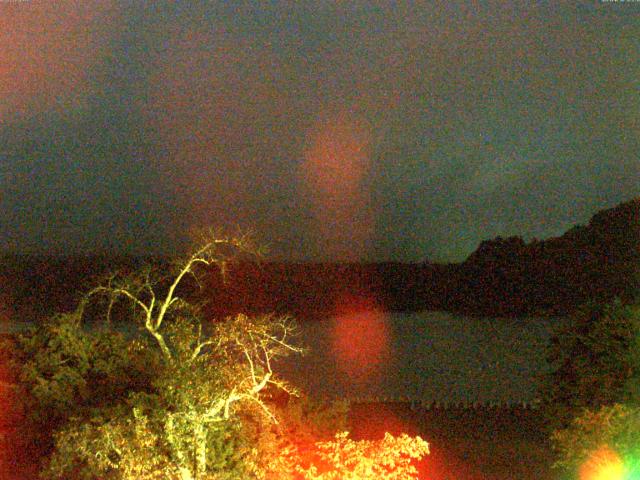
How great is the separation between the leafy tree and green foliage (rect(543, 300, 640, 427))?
3659mm

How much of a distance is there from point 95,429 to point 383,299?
1898 centimetres

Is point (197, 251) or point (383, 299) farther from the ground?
point (383, 299)

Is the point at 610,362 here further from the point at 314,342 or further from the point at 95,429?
the point at 314,342

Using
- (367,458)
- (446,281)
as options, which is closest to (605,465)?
(367,458)

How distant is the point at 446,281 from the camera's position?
24.8m

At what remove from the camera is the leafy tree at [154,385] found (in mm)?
6258

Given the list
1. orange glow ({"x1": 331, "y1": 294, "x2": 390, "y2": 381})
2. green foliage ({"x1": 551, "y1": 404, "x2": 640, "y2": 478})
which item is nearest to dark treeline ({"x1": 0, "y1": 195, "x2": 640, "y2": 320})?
orange glow ({"x1": 331, "y1": 294, "x2": 390, "y2": 381})

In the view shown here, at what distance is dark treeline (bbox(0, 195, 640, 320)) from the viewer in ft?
57.4

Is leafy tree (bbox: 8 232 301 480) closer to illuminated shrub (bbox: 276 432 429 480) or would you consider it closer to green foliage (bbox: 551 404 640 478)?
illuminated shrub (bbox: 276 432 429 480)

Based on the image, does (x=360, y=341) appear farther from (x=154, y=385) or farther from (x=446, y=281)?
(x=154, y=385)

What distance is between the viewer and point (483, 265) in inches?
954

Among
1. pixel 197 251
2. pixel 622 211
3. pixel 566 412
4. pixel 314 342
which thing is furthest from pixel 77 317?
pixel 622 211

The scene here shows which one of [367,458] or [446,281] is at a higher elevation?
[446,281]

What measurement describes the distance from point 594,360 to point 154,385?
5.15m
